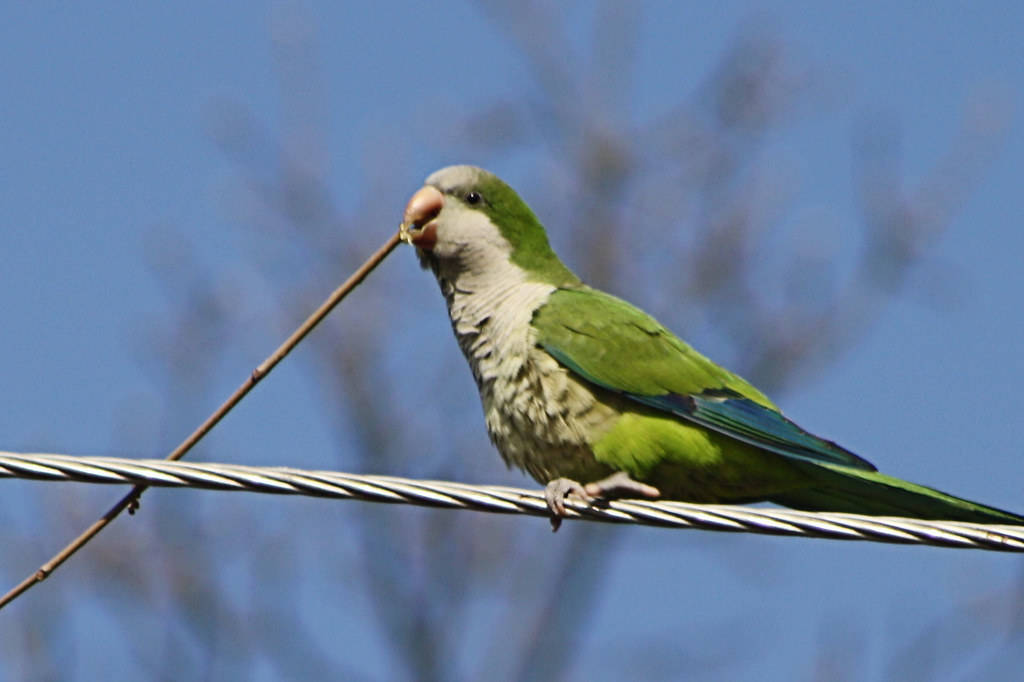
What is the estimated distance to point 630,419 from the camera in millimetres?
4711

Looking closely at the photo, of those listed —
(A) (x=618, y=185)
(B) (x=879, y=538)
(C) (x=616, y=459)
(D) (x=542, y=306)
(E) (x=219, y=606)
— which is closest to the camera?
(B) (x=879, y=538)

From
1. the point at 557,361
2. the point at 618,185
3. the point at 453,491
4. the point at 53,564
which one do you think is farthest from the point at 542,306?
the point at 618,185

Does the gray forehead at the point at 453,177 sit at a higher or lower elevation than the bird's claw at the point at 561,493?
higher

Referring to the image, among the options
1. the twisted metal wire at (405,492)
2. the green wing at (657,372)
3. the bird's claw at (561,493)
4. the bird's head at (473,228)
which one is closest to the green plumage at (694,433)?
the green wing at (657,372)

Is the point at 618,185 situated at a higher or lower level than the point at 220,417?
higher

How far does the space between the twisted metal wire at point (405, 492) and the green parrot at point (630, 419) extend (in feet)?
3.22

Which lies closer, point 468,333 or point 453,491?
point 453,491

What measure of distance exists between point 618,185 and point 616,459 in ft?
23.9

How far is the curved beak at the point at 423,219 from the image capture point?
530cm

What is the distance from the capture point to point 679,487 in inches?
188

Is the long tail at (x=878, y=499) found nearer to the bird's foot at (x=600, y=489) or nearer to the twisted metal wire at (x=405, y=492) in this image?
the bird's foot at (x=600, y=489)

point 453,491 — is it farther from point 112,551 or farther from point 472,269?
point 112,551

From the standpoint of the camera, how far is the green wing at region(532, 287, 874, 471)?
4594mm

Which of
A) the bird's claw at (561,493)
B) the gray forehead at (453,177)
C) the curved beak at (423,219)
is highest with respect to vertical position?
the gray forehead at (453,177)
